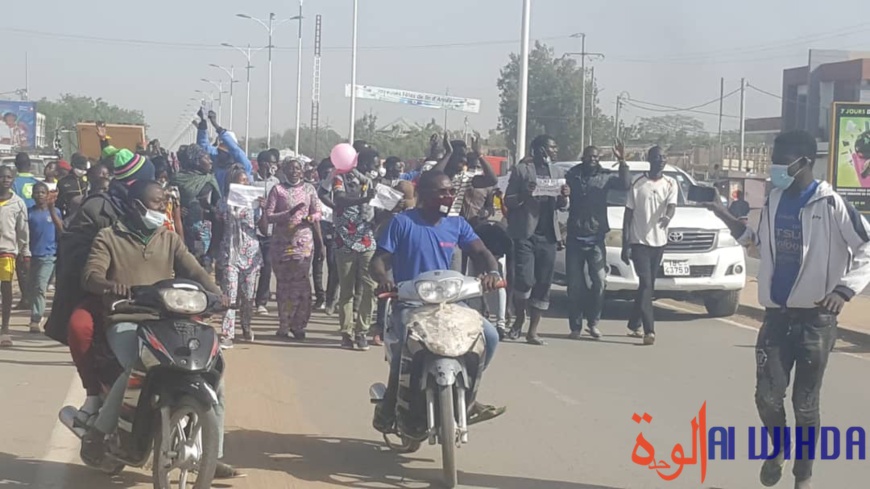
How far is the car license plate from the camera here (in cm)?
1338

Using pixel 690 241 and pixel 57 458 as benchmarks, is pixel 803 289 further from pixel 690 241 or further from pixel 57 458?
pixel 690 241

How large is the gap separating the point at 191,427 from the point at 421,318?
1.34 m

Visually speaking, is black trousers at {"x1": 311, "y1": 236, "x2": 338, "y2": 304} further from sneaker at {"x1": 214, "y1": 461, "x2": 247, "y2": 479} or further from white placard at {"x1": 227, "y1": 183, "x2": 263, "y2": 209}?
sneaker at {"x1": 214, "y1": 461, "x2": 247, "y2": 479}

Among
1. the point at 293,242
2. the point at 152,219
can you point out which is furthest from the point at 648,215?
the point at 152,219

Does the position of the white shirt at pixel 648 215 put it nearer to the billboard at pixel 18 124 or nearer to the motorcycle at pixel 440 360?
the motorcycle at pixel 440 360

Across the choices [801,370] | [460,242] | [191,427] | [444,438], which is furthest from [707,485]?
[191,427]

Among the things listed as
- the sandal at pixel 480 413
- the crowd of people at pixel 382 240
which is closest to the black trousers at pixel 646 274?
the crowd of people at pixel 382 240

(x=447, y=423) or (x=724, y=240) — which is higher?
(x=724, y=240)

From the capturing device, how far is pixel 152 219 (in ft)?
20.6

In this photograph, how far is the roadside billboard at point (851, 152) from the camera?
53.6ft

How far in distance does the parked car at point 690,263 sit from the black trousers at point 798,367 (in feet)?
23.4

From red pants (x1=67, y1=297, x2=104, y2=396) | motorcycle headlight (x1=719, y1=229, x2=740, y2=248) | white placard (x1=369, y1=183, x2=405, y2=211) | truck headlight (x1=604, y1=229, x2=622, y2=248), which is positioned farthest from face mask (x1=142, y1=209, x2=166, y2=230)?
motorcycle headlight (x1=719, y1=229, x2=740, y2=248)

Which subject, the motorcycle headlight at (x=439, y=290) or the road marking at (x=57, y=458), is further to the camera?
the road marking at (x=57, y=458)

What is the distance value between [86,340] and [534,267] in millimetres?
6002
